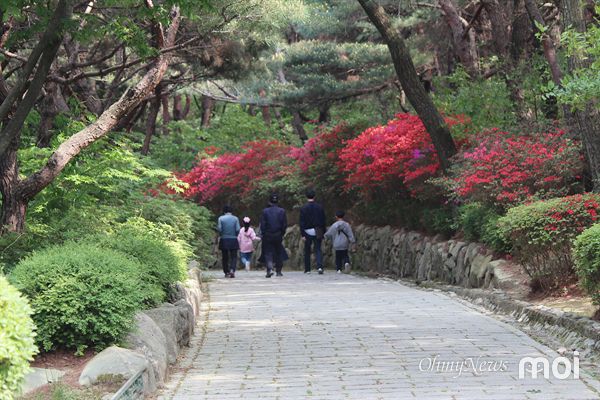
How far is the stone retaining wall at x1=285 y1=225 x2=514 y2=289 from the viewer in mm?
15352

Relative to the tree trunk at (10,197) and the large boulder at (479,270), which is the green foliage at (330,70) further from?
the tree trunk at (10,197)

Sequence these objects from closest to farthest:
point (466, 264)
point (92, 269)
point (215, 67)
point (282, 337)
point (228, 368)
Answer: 1. point (92, 269)
2. point (228, 368)
3. point (282, 337)
4. point (466, 264)
5. point (215, 67)

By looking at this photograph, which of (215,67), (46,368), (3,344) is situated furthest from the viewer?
(215,67)

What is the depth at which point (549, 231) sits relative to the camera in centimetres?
1202

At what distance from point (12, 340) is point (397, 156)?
16308 millimetres

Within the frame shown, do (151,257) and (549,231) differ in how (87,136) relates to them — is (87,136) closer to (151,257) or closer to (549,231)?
(151,257)

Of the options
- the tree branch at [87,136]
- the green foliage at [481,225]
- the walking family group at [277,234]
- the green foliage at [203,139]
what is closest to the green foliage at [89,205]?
the tree branch at [87,136]

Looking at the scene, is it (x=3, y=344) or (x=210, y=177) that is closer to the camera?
(x=3, y=344)

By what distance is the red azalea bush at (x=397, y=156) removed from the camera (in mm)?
19938

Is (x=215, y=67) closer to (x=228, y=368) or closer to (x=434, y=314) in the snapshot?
(x=434, y=314)

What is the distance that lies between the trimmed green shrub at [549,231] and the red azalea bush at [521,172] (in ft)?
7.77

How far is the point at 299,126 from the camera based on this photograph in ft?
120

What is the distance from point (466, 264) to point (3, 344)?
12868 millimetres

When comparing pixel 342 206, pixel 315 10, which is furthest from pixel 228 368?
pixel 315 10
